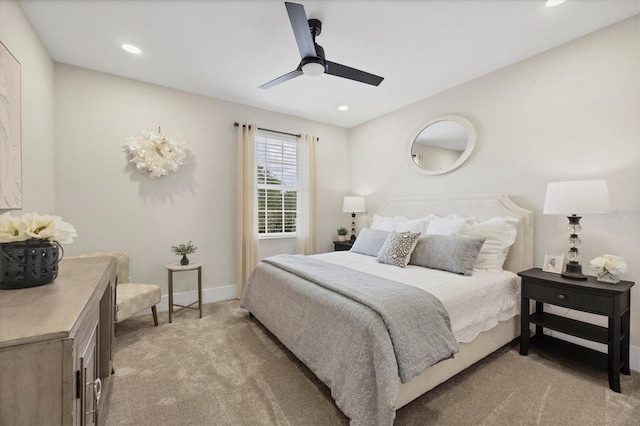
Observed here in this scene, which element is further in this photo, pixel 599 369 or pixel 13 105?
pixel 599 369

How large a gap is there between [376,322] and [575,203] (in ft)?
6.07

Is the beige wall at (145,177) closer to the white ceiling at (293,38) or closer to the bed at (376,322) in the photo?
the white ceiling at (293,38)

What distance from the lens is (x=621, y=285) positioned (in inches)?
78.5

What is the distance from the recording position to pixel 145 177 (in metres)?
3.24

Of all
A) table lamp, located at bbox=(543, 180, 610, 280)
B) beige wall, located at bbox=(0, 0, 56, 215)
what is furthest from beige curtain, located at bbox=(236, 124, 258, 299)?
table lamp, located at bbox=(543, 180, 610, 280)

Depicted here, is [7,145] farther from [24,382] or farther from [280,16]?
[280,16]

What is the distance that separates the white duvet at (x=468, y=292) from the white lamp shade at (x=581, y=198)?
0.74 metres

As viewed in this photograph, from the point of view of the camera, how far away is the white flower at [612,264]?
2025mm

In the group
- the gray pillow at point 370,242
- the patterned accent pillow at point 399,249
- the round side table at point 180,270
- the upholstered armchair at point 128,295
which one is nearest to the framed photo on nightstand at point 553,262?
the patterned accent pillow at point 399,249

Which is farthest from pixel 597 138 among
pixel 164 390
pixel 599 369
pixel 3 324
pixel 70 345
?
pixel 164 390

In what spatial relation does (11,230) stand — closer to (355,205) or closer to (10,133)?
(10,133)

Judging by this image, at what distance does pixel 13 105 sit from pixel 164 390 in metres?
2.17

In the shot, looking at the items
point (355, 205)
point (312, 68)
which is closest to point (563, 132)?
point (312, 68)

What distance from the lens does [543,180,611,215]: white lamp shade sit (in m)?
2.03
